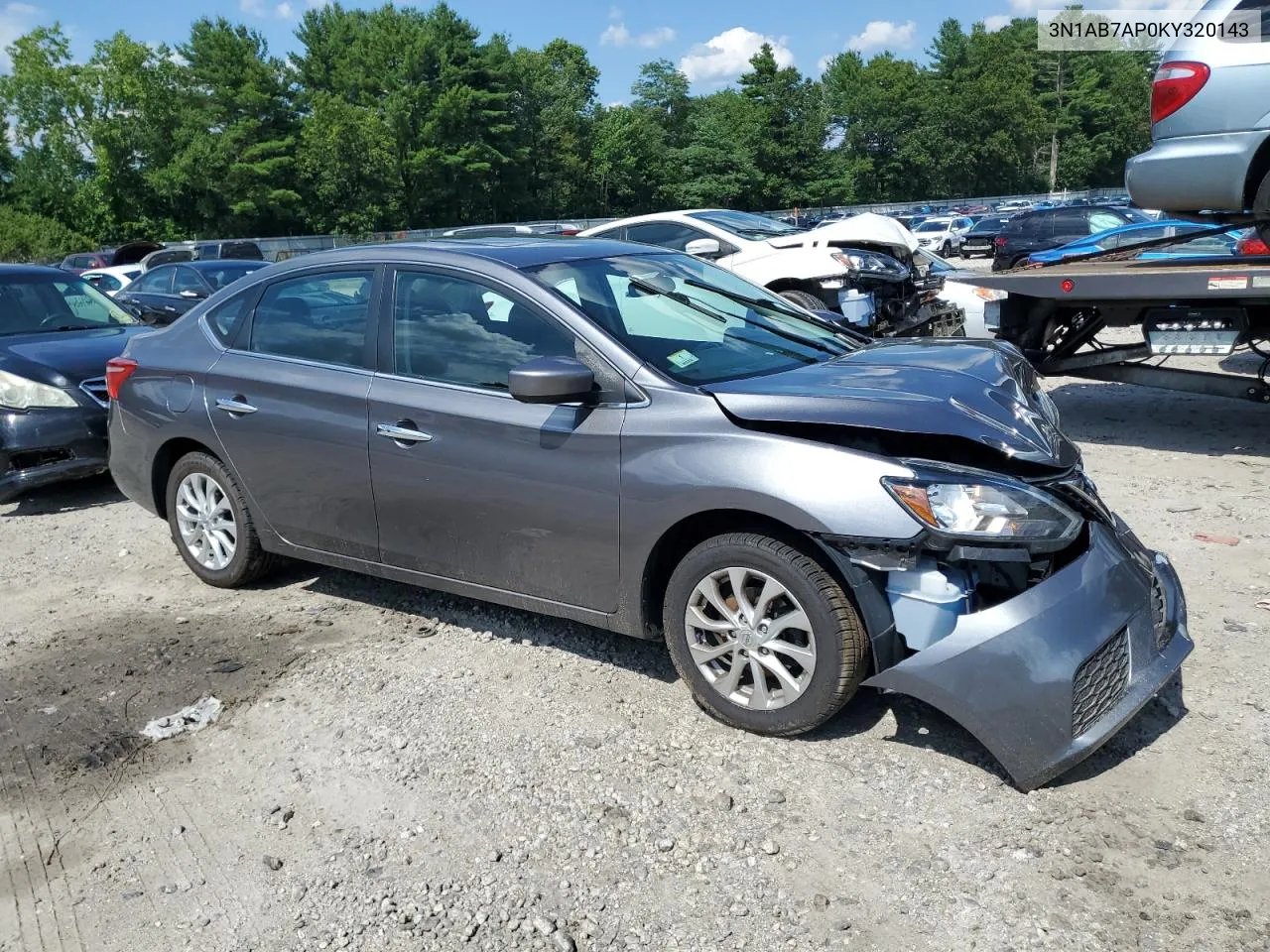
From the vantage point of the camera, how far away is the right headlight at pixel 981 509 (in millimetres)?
3287

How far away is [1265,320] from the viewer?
730cm

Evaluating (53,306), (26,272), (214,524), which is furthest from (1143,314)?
(26,272)

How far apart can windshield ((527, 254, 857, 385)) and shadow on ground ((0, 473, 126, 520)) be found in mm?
4871

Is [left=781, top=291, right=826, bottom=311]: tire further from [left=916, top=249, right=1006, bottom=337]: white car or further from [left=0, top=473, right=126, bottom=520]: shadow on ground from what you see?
[left=0, top=473, right=126, bottom=520]: shadow on ground

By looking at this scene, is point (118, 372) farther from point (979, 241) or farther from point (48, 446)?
point (979, 241)

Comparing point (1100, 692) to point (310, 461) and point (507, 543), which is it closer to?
point (507, 543)

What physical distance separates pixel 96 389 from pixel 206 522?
282 cm

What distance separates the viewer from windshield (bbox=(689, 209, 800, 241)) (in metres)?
11.5

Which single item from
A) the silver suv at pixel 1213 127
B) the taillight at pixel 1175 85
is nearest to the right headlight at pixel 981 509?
the silver suv at pixel 1213 127

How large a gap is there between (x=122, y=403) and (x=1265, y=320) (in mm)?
7232

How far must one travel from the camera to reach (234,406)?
4.98 m

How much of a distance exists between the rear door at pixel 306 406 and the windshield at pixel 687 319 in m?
0.97

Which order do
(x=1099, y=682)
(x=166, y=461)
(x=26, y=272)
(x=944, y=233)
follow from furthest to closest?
1. (x=944, y=233)
2. (x=26, y=272)
3. (x=166, y=461)
4. (x=1099, y=682)

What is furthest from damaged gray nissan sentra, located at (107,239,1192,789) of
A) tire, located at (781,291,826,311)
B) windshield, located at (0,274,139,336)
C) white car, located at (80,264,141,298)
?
white car, located at (80,264,141,298)
